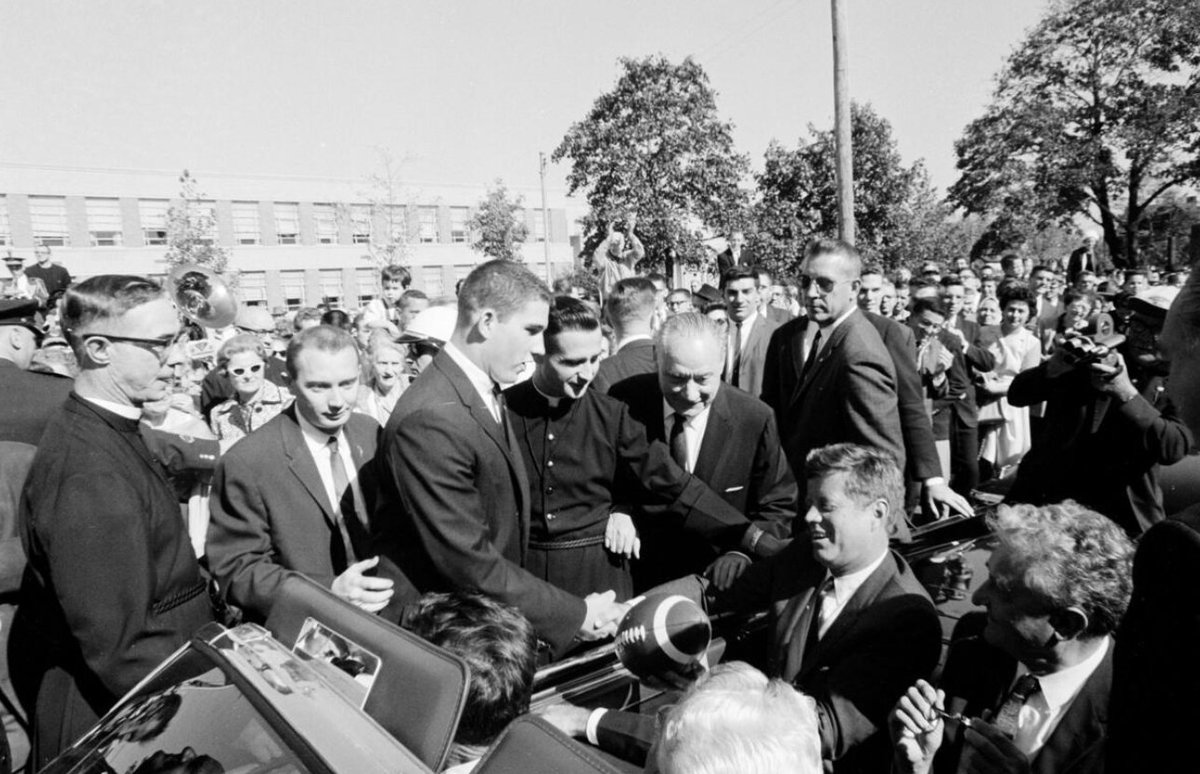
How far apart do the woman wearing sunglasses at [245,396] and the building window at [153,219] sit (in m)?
41.1

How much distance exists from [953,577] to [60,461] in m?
3.22

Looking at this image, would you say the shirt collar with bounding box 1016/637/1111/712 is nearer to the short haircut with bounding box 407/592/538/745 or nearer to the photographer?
the short haircut with bounding box 407/592/538/745

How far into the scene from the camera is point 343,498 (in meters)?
3.27

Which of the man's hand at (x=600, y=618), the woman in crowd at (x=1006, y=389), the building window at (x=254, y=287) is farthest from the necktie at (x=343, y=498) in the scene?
the building window at (x=254, y=287)

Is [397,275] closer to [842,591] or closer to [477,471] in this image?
[477,471]

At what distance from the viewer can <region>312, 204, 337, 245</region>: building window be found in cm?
4706

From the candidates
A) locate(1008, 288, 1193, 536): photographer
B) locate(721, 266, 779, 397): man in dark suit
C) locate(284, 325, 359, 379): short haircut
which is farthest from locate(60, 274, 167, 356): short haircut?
locate(721, 266, 779, 397): man in dark suit

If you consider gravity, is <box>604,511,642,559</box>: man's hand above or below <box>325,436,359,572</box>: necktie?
below

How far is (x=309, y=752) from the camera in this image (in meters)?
1.27

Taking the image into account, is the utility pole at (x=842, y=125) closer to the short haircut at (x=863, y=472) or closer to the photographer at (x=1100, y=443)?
the photographer at (x=1100, y=443)

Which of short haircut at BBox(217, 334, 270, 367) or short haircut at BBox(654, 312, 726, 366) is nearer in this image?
short haircut at BBox(654, 312, 726, 366)

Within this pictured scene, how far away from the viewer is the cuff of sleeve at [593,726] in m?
2.32

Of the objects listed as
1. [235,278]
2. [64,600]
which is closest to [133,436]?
[64,600]

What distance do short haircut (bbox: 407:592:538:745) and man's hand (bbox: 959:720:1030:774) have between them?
1.10 metres
